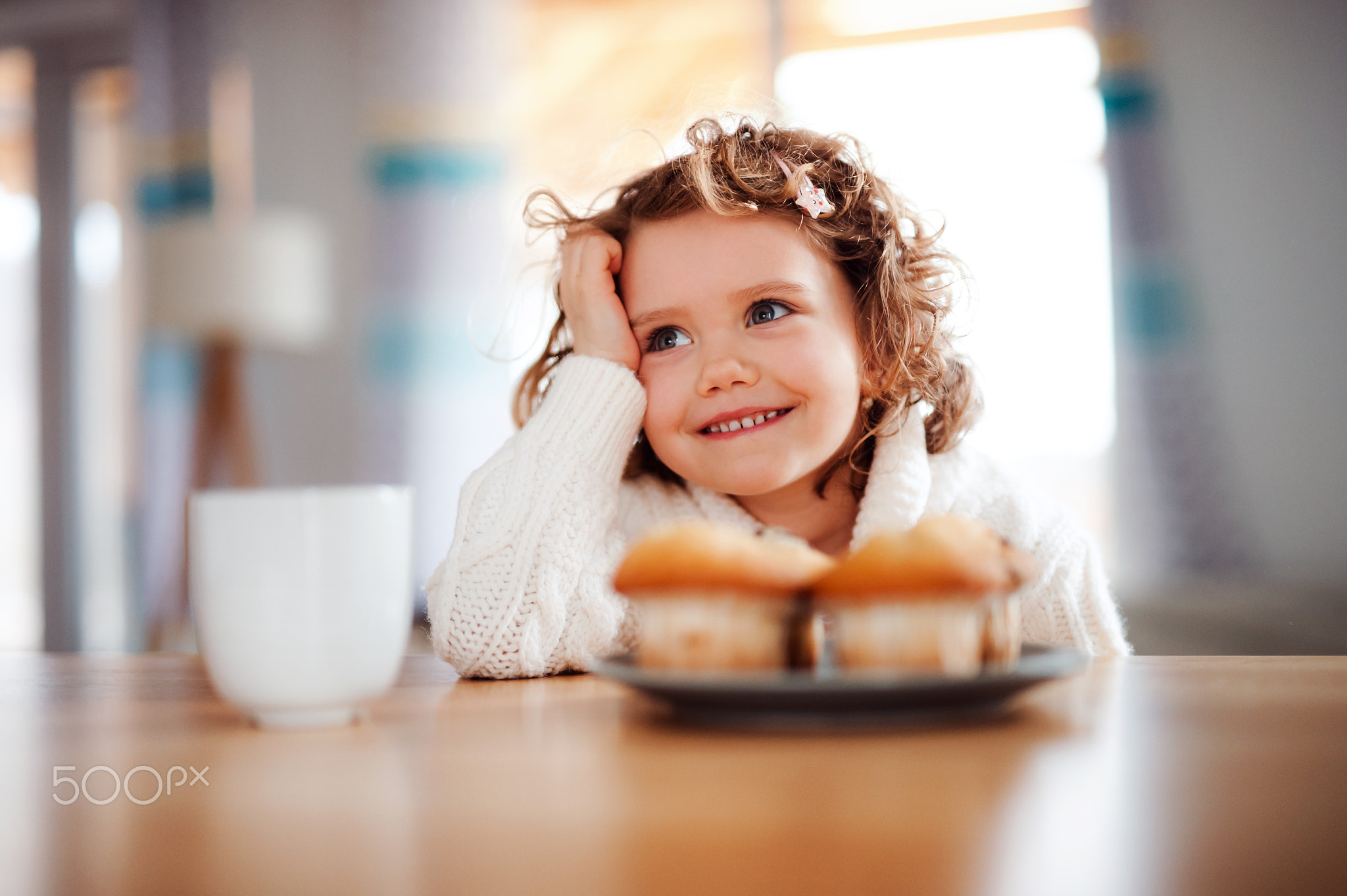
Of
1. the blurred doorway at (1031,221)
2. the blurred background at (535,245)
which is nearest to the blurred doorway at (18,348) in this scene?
the blurred background at (535,245)

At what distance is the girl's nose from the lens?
3.48 feet

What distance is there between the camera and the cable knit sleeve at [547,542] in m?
0.90

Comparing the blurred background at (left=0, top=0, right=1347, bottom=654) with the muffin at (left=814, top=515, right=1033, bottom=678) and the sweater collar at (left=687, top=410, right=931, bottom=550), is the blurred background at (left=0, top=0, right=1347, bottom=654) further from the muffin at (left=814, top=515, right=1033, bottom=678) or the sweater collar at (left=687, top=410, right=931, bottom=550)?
the muffin at (left=814, top=515, right=1033, bottom=678)

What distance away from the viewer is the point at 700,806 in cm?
36

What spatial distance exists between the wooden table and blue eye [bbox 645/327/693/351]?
63 cm

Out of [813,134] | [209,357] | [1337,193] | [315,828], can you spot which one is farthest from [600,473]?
[209,357]

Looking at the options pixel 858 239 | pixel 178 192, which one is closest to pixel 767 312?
pixel 858 239

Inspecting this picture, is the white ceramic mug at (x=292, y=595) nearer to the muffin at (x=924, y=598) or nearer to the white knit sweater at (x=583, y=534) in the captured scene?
the muffin at (x=924, y=598)

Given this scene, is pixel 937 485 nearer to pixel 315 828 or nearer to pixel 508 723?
pixel 508 723

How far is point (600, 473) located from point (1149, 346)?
2.05 meters

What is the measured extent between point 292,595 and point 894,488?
705 millimetres

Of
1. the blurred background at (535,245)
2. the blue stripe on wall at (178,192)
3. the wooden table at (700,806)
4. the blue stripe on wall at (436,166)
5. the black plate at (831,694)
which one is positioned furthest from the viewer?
the blue stripe on wall at (178,192)

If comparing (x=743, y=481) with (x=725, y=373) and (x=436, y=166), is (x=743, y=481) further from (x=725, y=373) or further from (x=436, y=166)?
(x=436, y=166)

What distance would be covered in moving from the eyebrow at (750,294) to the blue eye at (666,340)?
0.02 m
